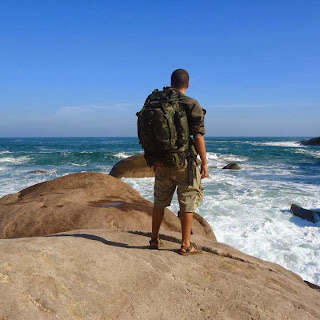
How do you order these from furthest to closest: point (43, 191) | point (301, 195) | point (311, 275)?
point (301, 195), point (43, 191), point (311, 275)

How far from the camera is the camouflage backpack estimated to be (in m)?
2.82

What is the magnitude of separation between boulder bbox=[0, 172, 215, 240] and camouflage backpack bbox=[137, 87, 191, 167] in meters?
2.17

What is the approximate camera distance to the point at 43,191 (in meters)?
6.62

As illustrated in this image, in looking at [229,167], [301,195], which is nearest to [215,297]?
[301,195]

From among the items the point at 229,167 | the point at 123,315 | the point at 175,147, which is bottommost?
the point at 229,167

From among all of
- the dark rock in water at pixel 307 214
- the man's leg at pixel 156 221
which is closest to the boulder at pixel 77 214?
the man's leg at pixel 156 221

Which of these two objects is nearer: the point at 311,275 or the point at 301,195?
the point at 311,275

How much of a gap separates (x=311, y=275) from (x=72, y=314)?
456 cm

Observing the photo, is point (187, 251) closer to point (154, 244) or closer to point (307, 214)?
point (154, 244)

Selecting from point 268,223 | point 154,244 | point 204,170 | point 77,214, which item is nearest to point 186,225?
point 154,244

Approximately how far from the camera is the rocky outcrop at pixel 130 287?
1.94 m

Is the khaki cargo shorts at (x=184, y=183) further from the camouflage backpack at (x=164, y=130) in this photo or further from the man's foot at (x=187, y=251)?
the man's foot at (x=187, y=251)

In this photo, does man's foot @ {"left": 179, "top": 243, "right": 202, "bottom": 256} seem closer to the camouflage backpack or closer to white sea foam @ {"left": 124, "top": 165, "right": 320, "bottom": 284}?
the camouflage backpack

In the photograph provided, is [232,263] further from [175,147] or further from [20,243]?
[20,243]
